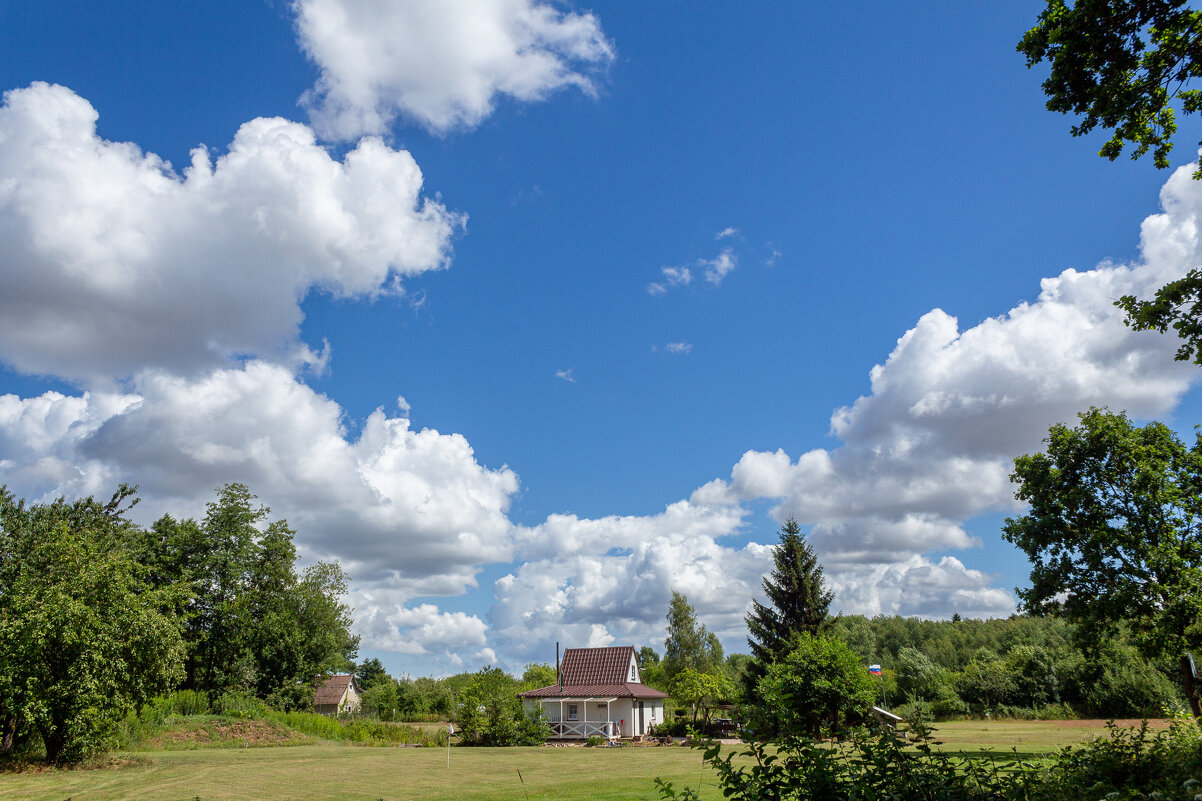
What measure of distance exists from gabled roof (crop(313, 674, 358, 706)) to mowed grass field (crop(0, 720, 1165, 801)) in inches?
1909

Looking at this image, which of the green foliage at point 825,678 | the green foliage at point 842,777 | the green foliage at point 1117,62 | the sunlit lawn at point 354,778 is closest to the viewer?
the green foliage at point 842,777

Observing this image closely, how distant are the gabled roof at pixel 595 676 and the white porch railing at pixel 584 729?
5.38ft

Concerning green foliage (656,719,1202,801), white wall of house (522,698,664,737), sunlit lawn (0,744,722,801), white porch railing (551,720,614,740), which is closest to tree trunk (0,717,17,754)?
sunlit lawn (0,744,722,801)

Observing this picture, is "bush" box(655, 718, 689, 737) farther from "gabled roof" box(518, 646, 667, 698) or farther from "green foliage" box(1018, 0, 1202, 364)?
"green foliage" box(1018, 0, 1202, 364)

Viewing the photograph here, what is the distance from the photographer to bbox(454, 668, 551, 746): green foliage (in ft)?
126

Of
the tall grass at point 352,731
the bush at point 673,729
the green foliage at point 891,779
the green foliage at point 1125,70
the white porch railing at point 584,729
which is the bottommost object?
the bush at point 673,729

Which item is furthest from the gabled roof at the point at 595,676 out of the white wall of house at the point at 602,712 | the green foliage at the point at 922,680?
the green foliage at the point at 922,680

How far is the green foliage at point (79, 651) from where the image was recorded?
18859 mm

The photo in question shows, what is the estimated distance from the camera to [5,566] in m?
32.7

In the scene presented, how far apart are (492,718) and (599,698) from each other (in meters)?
7.85

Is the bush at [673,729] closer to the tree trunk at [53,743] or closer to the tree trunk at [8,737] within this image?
the tree trunk at [53,743]

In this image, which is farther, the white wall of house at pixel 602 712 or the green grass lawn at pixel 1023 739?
the white wall of house at pixel 602 712

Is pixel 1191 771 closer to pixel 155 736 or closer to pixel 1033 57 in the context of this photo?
pixel 1033 57

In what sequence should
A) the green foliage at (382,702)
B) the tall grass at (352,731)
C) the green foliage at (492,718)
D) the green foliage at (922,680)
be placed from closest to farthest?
1. the tall grass at (352,731)
2. the green foliage at (492,718)
3. the green foliage at (922,680)
4. the green foliage at (382,702)
